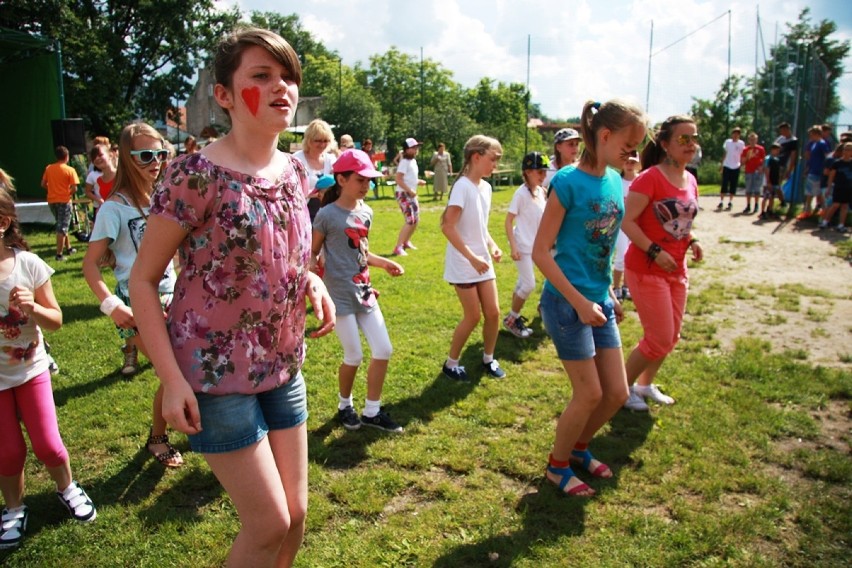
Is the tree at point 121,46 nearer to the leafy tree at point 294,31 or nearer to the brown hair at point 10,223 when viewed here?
the brown hair at point 10,223

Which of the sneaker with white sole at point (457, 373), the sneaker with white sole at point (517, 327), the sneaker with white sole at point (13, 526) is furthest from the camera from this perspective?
the sneaker with white sole at point (517, 327)

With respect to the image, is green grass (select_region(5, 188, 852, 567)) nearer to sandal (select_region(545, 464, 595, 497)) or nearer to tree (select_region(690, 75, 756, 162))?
sandal (select_region(545, 464, 595, 497))

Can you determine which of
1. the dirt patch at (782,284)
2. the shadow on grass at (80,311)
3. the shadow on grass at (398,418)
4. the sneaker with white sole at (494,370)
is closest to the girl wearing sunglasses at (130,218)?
the shadow on grass at (398,418)

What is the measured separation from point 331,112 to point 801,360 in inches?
1244

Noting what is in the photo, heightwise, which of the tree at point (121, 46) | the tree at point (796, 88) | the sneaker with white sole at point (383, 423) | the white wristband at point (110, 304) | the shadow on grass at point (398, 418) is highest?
the tree at point (121, 46)

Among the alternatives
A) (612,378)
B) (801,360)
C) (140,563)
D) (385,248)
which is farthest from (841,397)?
(385,248)

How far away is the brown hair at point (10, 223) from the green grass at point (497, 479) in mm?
1534

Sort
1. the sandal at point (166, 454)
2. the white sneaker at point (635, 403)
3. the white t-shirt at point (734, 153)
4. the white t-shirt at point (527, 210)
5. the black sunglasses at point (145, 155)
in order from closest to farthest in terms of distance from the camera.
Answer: the black sunglasses at point (145, 155), the sandal at point (166, 454), the white sneaker at point (635, 403), the white t-shirt at point (527, 210), the white t-shirt at point (734, 153)

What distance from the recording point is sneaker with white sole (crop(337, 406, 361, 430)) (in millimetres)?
4449

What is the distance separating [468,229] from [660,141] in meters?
1.69

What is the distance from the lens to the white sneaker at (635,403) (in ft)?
15.6

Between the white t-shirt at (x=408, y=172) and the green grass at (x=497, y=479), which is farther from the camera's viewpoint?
the white t-shirt at (x=408, y=172)

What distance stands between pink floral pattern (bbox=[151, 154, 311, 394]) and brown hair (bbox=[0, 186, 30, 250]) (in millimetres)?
1761

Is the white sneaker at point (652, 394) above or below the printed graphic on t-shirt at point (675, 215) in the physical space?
below
